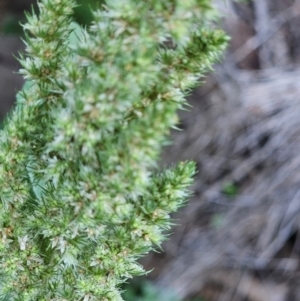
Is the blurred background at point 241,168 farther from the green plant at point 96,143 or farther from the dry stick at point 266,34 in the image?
the green plant at point 96,143

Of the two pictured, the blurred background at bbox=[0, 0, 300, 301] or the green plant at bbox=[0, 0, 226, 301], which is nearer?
the green plant at bbox=[0, 0, 226, 301]

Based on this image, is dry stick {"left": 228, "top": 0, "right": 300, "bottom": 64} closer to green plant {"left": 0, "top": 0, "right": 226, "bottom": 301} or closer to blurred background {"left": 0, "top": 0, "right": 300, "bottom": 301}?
blurred background {"left": 0, "top": 0, "right": 300, "bottom": 301}

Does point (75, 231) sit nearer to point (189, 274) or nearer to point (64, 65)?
point (64, 65)

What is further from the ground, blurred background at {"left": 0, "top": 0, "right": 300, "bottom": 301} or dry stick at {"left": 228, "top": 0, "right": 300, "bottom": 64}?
dry stick at {"left": 228, "top": 0, "right": 300, "bottom": 64}

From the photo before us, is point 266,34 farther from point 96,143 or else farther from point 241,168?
point 96,143

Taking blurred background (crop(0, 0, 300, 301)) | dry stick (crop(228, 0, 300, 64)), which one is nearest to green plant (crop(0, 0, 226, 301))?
blurred background (crop(0, 0, 300, 301))

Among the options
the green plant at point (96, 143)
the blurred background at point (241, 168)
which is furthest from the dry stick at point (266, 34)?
the green plant at point (96, 143)
